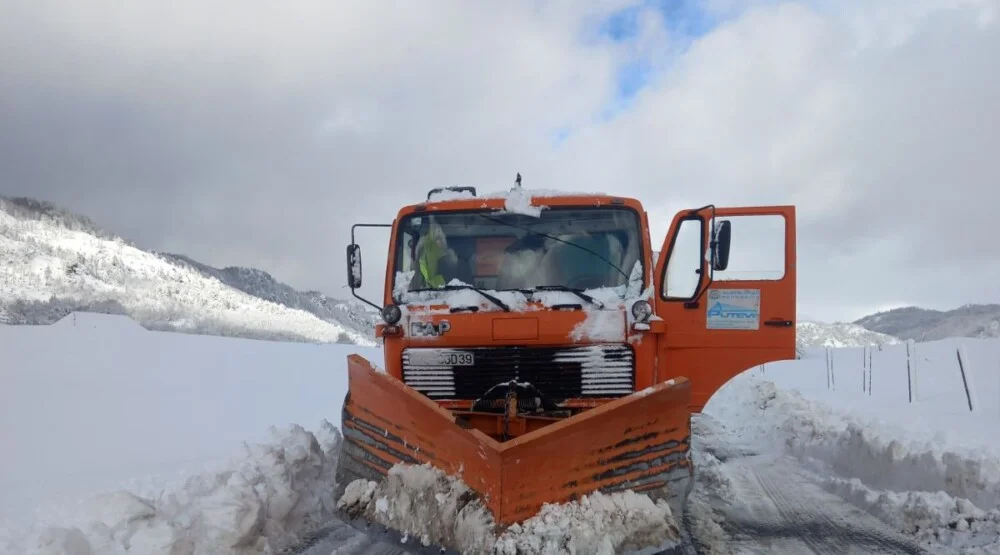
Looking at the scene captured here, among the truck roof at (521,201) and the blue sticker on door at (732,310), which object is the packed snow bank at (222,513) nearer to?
the truck roof at (521,201)

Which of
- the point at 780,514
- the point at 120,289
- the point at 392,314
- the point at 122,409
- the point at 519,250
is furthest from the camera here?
the point at 120,289

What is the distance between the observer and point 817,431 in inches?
311

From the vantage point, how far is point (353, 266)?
5863 millimetres

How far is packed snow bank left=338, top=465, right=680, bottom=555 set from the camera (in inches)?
134

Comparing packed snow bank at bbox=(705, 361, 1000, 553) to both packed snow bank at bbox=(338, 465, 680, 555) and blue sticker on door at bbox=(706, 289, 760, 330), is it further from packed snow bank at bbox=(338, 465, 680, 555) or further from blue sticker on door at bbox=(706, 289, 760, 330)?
packed snow bank at bbox=(338, 465, 680, 555)

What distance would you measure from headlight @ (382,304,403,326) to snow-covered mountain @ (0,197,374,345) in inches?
2121

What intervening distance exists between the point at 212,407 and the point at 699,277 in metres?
9.98

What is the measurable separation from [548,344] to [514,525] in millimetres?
1529

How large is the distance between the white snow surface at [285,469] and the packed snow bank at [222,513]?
12 mm

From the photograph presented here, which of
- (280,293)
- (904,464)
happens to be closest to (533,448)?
(904,464)

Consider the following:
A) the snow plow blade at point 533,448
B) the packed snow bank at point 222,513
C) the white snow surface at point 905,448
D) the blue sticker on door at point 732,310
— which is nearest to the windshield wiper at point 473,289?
the snow plow blade at point 533,448

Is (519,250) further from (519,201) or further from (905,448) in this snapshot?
(905,448)

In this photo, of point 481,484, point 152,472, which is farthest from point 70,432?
point 481,484

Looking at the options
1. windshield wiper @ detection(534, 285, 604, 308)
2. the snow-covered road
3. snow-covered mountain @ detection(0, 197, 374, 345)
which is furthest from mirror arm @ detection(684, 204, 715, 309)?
snow-covered mountain @ detection(0, 197, 374, 345)
